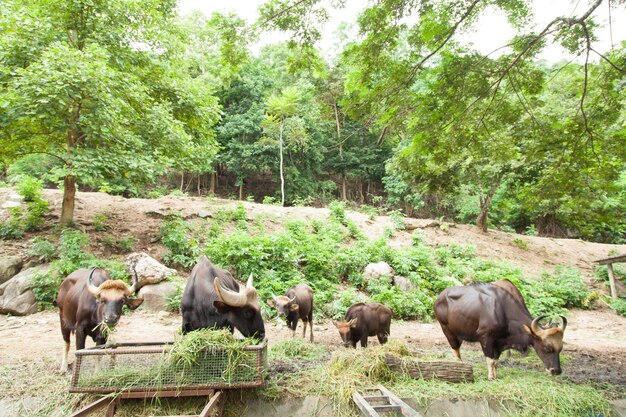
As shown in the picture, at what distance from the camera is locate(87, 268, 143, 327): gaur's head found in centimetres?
496

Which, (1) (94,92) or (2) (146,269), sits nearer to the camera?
(1) (94,92)

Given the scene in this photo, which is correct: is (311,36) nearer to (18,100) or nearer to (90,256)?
(18,100)

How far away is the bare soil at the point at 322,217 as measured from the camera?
7559 mm

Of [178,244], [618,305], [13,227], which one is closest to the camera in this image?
[13,227]

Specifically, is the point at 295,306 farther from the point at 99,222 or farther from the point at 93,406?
the point at 99,222

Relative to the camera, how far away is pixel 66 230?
12.1 meters

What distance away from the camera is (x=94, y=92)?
32.6ft

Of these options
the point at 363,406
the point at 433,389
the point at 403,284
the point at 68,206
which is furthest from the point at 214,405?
the point at 68,206

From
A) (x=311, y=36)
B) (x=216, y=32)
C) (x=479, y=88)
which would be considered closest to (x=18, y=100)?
(x=216, y=32)

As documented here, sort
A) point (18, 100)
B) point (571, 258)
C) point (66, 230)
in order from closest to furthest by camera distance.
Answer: point (18, 100), point (66, 230), point (571, 258)

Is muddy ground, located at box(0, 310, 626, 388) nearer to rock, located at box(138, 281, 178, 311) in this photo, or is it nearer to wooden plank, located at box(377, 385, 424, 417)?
rock, located at box(138, 281, 178, 311)

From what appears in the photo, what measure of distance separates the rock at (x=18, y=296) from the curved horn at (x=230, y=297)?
319 inches

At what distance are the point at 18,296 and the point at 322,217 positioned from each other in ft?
44.2

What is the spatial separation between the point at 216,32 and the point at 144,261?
24.5 feet
